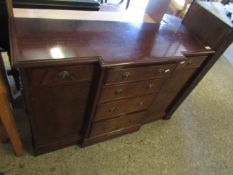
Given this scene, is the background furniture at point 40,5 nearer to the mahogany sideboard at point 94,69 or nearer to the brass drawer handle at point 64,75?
the mahogany sideboard at point 94,69

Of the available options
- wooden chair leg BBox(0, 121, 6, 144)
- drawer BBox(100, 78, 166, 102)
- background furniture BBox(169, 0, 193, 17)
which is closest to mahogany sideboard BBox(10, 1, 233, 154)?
drawer BBox(100, 78, 166, 102)

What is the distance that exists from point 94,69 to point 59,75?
17cm

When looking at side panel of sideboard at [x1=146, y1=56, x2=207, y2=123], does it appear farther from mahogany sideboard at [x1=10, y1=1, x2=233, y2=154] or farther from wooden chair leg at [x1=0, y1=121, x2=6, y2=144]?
wooden chair leg at [x1=0, y1=121, x2=6, y2=144]

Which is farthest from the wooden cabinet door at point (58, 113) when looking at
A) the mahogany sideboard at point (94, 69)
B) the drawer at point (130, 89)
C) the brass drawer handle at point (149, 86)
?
the brass drawer handle at point (149, 86)

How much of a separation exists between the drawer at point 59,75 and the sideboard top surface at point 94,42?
0.05 metres

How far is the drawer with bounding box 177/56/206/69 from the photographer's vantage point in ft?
4.12

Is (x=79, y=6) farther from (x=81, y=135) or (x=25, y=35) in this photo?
(x=81, y=135)

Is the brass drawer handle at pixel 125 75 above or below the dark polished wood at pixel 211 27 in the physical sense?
below

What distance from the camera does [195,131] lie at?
71.8 inches

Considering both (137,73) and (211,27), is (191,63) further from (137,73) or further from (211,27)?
(137,73)

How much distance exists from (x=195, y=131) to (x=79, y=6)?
1.53 metres

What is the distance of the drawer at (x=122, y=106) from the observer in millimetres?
1174

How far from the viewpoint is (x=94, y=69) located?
3.09 feet

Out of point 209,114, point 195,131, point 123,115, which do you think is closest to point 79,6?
point 123,115
